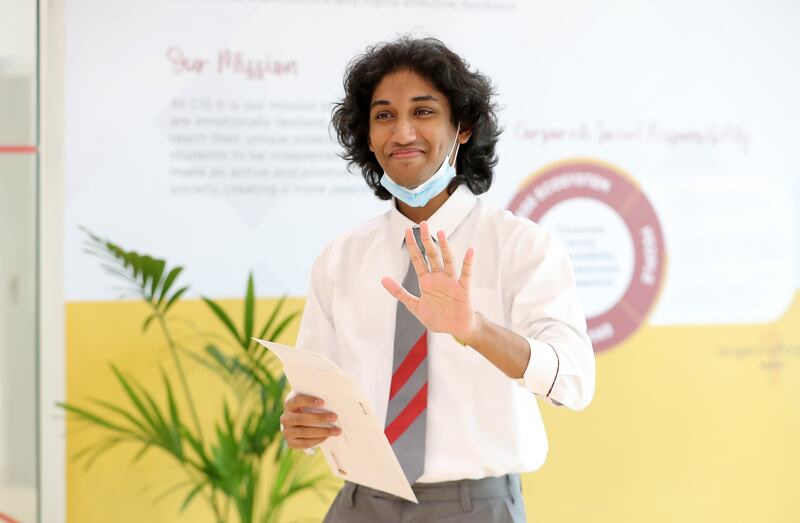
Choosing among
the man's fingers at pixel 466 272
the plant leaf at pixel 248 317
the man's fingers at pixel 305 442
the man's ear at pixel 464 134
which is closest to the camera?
the man's fingers at pixel 466 272

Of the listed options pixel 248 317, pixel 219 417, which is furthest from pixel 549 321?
pixel 219 417

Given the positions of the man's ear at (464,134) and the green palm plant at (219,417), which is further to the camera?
the green palm plant at (219,417)

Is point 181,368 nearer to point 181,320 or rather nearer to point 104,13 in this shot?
Answer: point 181,320

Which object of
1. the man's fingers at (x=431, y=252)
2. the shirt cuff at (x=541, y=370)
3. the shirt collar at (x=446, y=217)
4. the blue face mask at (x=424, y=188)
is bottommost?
the shirt cuff at (x=541, y=370)

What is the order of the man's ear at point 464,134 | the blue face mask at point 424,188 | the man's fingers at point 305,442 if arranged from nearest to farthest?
1. the man's fingers at point 305,442
2. the blue face mask at point 424,188
3. the man's ear at point 464,134

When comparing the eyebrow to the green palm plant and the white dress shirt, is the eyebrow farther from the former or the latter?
the green palm plant

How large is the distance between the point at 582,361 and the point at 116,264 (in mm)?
2099

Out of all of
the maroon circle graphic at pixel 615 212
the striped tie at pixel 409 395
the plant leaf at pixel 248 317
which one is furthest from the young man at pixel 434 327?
the maroon circle graphic at pixel 615 212

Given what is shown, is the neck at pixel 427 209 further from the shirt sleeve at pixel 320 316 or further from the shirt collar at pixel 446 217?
the shirt sleeve at pixel 320 316

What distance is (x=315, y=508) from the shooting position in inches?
139

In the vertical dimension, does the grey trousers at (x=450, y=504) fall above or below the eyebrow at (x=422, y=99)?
below

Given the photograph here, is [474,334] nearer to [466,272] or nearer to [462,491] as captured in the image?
[466,272]

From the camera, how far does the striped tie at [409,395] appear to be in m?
1.74

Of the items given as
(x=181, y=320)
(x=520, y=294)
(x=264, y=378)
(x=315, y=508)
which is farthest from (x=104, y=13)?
(x=520, y=294)
